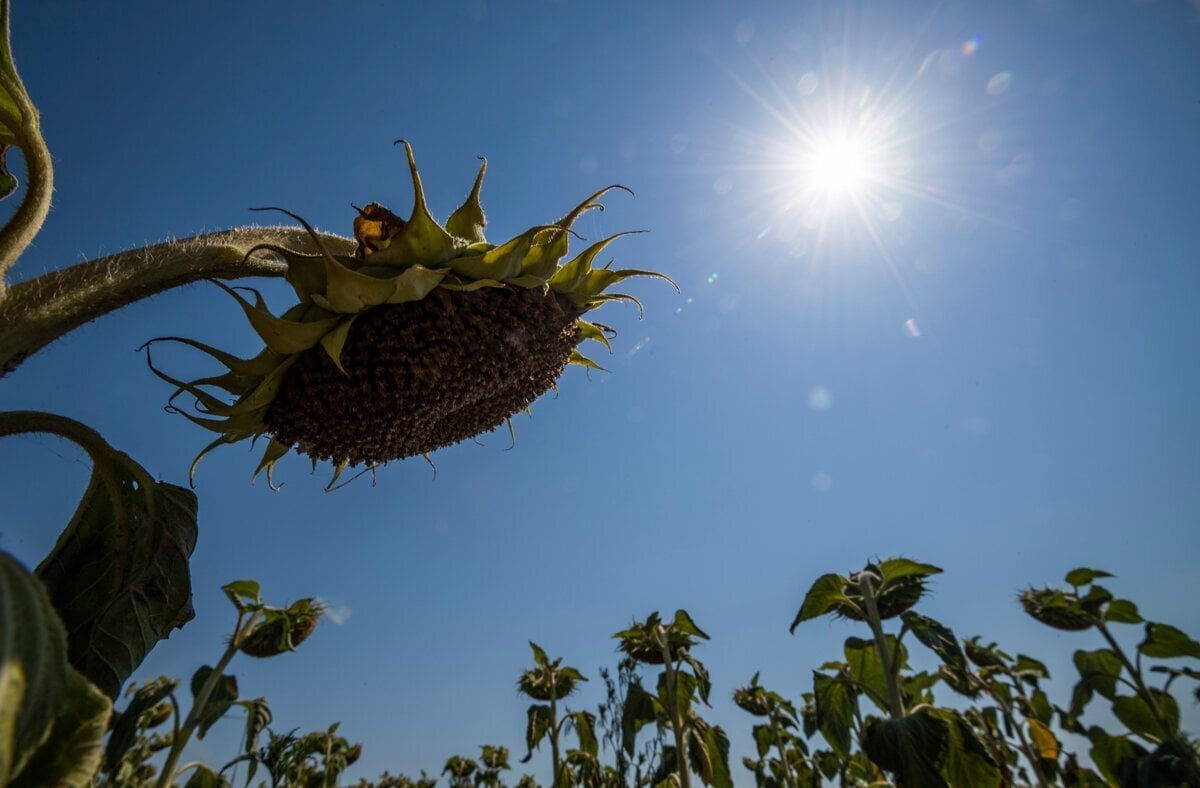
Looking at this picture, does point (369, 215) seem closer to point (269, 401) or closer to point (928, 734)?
point (269, 401)

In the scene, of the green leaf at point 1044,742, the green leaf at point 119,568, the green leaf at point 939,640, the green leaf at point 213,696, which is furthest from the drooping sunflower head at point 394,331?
the green leaf at point 1044,742

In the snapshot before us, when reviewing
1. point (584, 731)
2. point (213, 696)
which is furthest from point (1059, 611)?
point (213, 696)

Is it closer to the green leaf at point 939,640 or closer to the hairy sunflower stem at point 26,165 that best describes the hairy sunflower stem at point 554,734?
the green leaf at point 939,640

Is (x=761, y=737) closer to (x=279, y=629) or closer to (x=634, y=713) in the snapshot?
(x=634, y=713)

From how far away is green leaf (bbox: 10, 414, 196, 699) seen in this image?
174cm

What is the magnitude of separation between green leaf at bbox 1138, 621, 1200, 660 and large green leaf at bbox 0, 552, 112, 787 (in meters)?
10.5

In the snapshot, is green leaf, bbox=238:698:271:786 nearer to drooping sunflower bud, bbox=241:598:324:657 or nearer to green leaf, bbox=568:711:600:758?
drooping sunflower bud, bbox=241:598:324:657

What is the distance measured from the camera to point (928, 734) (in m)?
4.45

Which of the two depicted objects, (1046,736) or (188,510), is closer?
(188,510)

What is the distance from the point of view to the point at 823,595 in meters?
6.42

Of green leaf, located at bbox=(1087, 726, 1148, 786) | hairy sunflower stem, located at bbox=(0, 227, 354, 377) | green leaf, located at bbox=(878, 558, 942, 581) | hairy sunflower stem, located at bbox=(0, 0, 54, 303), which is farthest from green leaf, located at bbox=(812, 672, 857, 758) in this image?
hairy sunflower stem, located at bbox=(0, 0, 54, 303)

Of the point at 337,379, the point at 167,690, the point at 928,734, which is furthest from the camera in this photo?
the point at 167,690

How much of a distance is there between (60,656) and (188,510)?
3.96 ft

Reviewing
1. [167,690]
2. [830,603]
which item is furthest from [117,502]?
[830,603]
